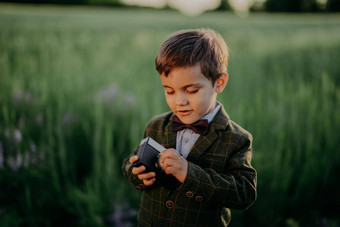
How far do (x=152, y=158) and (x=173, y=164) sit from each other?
3.3 inches

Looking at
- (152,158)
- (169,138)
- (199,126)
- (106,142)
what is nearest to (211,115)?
(199,126)

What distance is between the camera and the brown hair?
2.87 ft

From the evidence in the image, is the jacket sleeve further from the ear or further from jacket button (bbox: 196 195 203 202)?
the ear

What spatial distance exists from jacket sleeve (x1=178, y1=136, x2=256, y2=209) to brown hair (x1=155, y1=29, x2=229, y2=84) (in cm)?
30

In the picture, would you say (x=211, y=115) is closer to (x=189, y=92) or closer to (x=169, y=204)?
(x=189, y=92)

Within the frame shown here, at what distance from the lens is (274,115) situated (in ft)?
7.27

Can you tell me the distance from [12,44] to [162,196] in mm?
3641

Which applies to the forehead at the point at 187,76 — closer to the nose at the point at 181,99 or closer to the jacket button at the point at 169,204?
the nose at the point at 181,99

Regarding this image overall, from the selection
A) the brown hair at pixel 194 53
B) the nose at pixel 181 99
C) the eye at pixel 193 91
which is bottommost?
the nose at pixel 181 99

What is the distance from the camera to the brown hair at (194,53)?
88 centimetres

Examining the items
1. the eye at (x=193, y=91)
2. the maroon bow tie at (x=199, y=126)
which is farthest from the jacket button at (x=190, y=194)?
the eye at (x=193, y=91)

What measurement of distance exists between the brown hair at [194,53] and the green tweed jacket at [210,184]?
203 mm

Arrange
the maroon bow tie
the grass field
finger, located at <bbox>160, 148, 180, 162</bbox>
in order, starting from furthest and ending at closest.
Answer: the grass field, the maroon bow tie, finger, located at <bbox>160, 148, 180, 162</bbox>

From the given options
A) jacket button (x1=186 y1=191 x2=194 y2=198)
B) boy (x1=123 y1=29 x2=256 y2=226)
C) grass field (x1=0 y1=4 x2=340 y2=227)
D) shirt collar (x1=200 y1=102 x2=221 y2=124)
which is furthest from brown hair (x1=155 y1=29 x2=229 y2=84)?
grass field (x1=0 y1=4 x2=340 y2=227)
